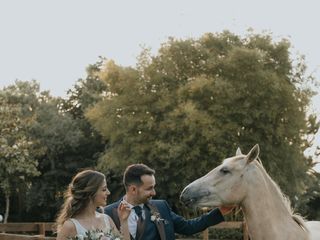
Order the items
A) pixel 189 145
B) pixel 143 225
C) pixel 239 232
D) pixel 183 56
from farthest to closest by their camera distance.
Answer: pixel 183 56 → pixel 189 145 → pixel 239 232 → pixel 143 225

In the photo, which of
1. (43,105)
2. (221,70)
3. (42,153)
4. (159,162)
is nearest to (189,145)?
(159,162)

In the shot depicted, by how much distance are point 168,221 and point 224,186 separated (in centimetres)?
65

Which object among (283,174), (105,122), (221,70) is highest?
(221,70)

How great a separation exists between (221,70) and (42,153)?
995cm

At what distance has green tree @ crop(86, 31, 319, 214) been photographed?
93.1ft

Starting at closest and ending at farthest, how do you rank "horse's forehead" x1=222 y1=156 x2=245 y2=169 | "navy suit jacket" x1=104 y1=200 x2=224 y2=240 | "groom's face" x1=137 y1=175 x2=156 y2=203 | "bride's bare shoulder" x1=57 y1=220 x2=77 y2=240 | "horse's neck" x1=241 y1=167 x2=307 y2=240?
"bride's bare shoulder" x1=57 y1=220 x2=77 y2=240
"groom's face" x1=137 y1=175 x2=156 y2=203
"navy suit jacket" x1=104 y1=200 x2=224 y2=240
"horse's neck" x1=241 y1=167 x2=307 y2=240
"horse's forehead" x1=222 y1=156 x2=245 y2=169

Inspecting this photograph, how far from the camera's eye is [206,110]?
2894 cm

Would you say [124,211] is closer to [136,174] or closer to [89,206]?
[89,206]

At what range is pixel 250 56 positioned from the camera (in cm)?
2903

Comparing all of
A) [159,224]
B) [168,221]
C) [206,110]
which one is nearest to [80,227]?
[159,224]

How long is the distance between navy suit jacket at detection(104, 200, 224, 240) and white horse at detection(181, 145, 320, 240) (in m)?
0.18

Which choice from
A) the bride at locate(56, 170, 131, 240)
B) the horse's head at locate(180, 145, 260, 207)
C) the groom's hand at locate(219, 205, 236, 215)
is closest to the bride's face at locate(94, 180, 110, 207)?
the bride at locate(56, 170, 131, 240)

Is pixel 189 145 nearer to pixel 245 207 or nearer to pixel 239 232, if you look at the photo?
pixel 239 232

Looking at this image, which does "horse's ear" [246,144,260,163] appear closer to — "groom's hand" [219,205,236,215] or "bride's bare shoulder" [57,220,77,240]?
"groom's hand" [219,205,236,215]
